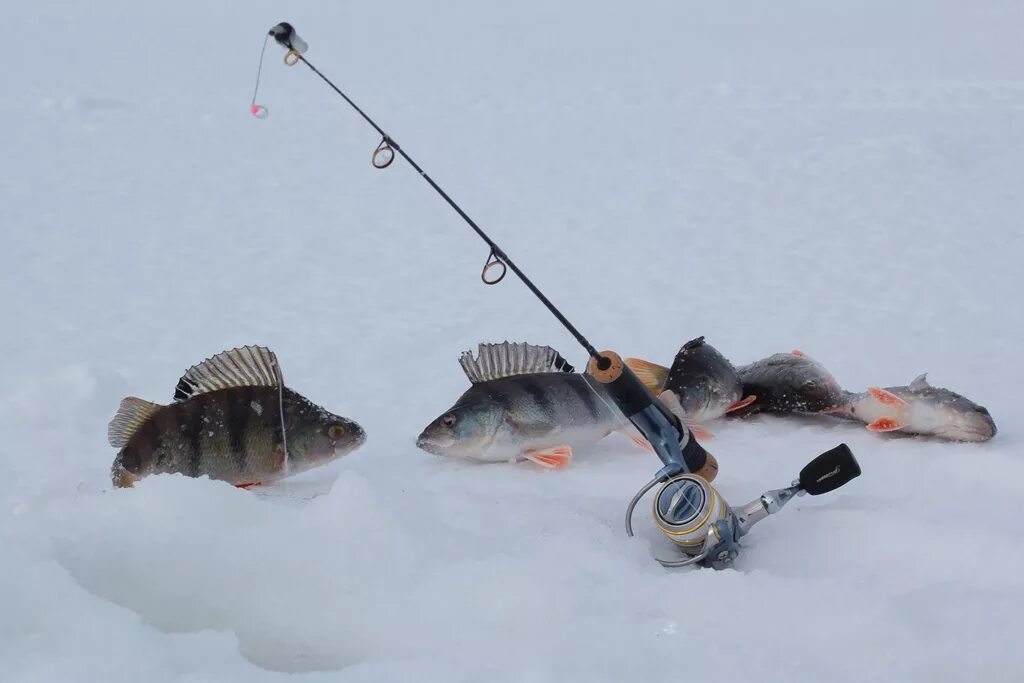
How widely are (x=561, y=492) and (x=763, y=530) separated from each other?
2.16 feet

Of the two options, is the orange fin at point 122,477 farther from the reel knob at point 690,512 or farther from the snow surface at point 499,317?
the reel knob at point 690,512

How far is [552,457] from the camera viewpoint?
3.44 m

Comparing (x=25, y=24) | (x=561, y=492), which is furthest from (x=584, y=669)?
(x=25, y=24)

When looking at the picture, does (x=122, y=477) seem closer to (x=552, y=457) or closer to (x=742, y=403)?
(x=552, y=457)

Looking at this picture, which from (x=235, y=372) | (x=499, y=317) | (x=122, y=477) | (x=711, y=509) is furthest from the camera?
(x=499, y=317)

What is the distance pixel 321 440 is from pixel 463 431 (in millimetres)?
478

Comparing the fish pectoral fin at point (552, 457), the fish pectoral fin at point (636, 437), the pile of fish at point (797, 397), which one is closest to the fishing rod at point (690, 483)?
the fish pectoral fin at point (636, 437)

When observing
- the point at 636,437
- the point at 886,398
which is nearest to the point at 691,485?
the point at 636,437

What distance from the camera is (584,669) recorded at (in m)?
1.98

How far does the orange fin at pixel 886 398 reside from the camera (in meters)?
3.61

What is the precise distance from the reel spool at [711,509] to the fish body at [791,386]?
44.7 inches

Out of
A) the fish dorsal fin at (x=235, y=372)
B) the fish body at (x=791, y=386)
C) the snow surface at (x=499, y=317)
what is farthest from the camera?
the fish body at (x=791, y=386)

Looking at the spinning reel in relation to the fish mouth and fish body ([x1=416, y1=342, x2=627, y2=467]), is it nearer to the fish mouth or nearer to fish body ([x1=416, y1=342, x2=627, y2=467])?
fish body ([x1=416, y1=342, x2=627, y2=467])

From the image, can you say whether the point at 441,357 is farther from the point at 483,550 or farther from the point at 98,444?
the point at 483,550
